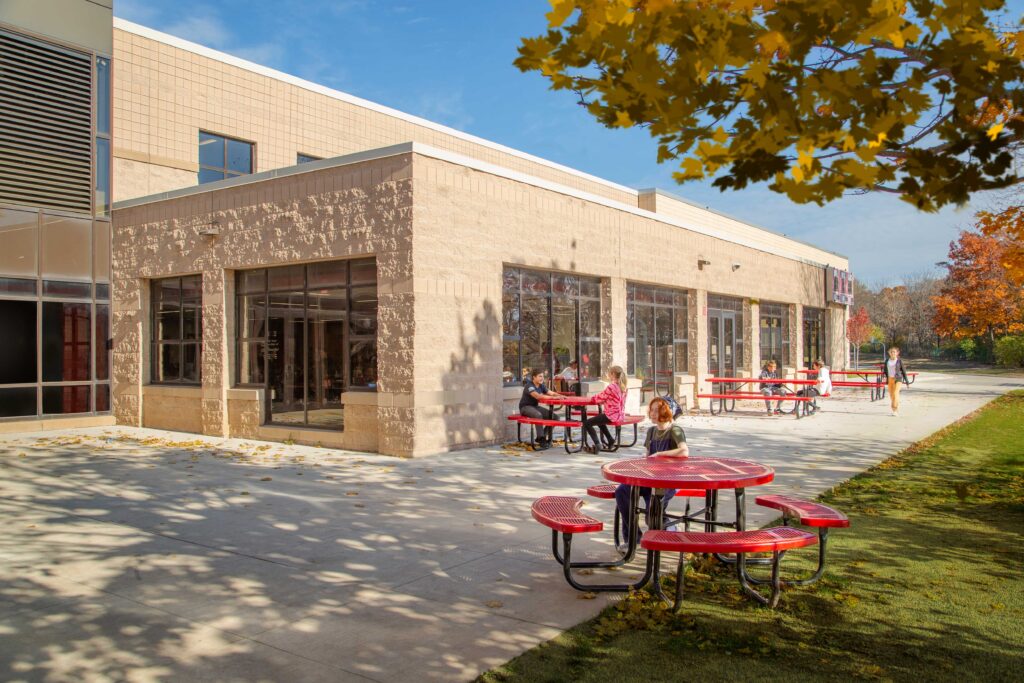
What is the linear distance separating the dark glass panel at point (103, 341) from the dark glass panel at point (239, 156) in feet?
16.6

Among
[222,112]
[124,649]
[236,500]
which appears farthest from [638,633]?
[222,112]

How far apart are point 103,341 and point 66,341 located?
81cm

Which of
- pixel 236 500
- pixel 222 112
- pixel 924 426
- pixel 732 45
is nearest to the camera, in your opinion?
pixel 732 45

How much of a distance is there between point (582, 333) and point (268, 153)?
10839 mm

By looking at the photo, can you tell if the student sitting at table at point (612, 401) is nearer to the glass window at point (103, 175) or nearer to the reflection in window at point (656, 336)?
the reflection in window at point (656, 336)

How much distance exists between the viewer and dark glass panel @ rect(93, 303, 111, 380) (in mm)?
17797

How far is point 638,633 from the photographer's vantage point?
15.3 feet

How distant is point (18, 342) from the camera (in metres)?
16.5

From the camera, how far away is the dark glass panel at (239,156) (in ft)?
66.2

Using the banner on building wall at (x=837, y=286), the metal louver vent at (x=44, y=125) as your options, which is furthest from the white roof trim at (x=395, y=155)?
the banner on building wall at (x=837, y=286)

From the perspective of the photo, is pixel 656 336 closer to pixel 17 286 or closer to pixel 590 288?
pixel 590 288

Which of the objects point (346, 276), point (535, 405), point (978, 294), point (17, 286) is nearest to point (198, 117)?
point (17, 286)

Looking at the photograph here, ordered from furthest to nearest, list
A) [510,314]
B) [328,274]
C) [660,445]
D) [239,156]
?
[239,156] → [510,314] → [328,274] → [660,445]

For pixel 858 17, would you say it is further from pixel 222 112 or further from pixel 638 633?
pixel 222 112
